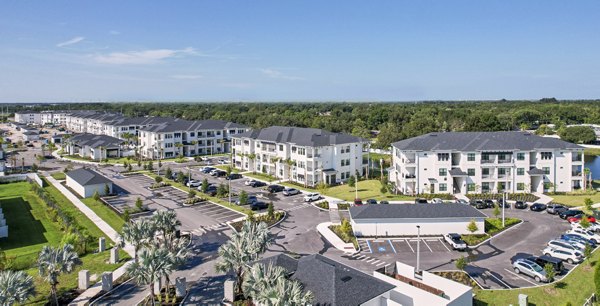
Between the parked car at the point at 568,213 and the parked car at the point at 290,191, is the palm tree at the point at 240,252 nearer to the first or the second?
the parked car at the point at 290,191

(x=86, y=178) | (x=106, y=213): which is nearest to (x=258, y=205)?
(x=106, y=213)

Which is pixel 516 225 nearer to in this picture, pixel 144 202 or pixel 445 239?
pixel 445 239

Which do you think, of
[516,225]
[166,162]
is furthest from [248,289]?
[166,162]

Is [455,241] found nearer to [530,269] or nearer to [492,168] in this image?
[530,269]

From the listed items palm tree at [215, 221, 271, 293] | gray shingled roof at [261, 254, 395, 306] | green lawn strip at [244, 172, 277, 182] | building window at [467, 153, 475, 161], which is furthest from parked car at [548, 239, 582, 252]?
green lawn strip at [244, 172, 277, 182]

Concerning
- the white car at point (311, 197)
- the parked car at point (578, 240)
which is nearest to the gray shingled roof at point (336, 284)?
the parked car at point (578, 240)

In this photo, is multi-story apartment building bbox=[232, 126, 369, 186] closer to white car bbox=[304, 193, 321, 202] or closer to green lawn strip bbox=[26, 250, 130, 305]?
white car bbox=[304, 193, 321, 202]
